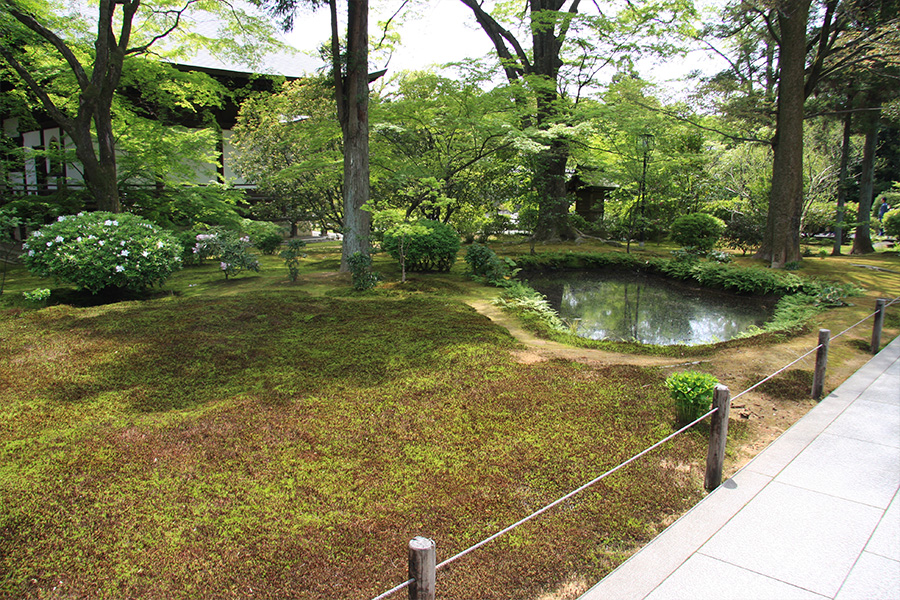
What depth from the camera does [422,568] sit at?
196cm

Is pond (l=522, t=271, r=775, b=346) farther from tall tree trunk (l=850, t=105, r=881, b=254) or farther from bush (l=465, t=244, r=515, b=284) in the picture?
tall tree trunk (l=850, t=105, r=881, b=254)

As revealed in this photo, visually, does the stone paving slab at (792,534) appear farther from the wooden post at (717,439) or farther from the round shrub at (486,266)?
the round shrub at (486,266)

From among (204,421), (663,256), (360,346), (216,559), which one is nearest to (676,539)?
(216,559)

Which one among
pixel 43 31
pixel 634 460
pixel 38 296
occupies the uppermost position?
pixel 43 31

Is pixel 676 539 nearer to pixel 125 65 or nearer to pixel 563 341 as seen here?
pixel 563 341

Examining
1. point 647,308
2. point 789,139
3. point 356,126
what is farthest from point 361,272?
point 789,139

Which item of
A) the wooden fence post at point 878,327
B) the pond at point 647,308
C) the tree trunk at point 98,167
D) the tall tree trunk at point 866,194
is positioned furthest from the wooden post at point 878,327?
the tree trunk at point 98,167

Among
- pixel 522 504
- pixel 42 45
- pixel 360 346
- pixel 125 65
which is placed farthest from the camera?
pixel 125 65

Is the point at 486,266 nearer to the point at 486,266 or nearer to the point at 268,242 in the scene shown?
the point at 486,266

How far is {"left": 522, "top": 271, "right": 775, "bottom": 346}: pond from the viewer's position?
9047mm

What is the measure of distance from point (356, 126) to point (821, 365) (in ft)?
30.7

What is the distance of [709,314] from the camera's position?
34.1ft

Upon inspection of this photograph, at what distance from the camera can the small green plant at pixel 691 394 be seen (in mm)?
4352

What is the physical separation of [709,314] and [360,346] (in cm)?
747
